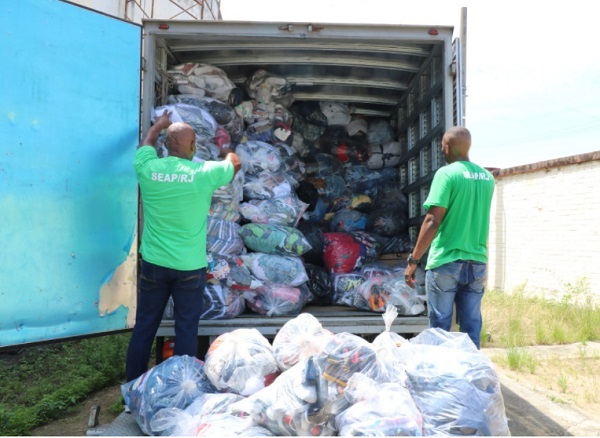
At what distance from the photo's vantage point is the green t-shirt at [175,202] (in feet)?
10.2

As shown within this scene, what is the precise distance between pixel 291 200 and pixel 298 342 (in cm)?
202

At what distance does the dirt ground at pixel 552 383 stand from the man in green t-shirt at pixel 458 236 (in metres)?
1.57

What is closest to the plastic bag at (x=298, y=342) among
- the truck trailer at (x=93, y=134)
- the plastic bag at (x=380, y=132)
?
the truck trailer at (x=93, y=134)

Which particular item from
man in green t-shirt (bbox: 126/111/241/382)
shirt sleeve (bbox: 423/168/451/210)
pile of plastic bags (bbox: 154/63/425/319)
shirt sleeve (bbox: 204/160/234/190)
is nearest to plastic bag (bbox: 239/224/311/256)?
pile of plastic bags (bbox: 154/63/425/319)

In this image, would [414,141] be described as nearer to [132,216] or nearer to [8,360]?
[132,216]

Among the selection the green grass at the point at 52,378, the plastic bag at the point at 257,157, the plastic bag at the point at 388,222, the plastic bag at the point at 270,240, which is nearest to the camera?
the green grass at the point at 52,378

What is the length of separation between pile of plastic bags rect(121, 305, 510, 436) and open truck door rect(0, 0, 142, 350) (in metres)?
0.80

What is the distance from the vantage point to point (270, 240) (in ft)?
13.7

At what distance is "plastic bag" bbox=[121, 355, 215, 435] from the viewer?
2723 millimetres

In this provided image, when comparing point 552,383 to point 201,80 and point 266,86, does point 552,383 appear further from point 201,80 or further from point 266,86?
point 201,80

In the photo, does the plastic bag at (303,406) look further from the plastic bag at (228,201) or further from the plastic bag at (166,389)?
the plastic bag at (228,201)

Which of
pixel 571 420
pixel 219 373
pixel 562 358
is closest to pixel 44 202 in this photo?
pixel 219 373

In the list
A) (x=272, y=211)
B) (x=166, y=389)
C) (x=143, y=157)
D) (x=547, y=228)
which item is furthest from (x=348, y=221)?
(x=547, y=228)

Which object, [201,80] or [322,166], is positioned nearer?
[201,80]
